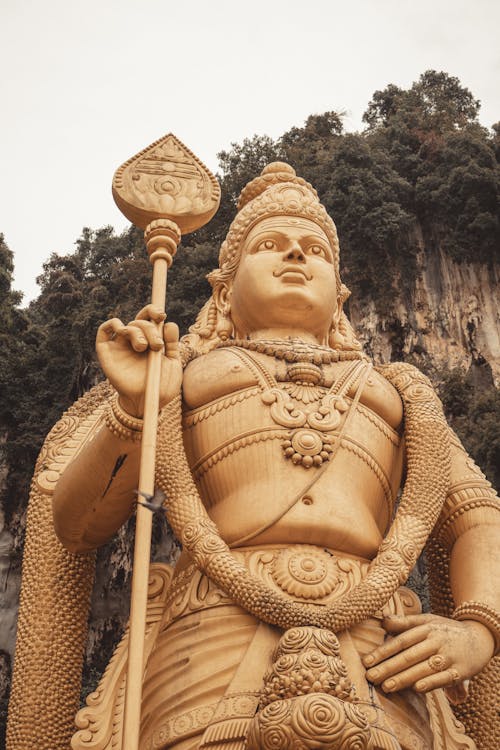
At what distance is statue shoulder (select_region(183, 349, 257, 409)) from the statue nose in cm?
59

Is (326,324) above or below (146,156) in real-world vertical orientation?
below

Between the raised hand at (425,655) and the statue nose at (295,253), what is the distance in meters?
1.77

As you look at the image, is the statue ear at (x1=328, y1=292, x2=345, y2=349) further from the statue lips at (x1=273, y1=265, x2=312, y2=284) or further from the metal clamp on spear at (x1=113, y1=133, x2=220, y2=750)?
the metal clamp on spear at (x1=113, y1=133, x2=220, y2=750)

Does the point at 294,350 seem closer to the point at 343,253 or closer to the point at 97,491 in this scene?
the point at 97,491

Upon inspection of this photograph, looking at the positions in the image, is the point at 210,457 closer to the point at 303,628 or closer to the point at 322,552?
the point at 322,552

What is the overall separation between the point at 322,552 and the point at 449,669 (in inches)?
24.4

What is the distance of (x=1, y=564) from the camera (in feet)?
46.0

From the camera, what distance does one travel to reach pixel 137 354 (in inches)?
133

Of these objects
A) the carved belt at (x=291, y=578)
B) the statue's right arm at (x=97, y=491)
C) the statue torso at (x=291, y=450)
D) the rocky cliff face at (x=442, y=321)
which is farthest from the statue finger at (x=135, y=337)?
the rocky cliff face at (x=442, y=321)

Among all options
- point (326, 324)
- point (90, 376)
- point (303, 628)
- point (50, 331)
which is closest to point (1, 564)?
point (90, 376)

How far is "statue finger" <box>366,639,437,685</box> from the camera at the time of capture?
10.6 ft

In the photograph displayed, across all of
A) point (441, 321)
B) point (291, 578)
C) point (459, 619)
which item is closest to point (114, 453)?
point (291, 578)

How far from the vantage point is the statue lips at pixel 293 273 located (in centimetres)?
436

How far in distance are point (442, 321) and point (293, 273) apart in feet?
49.9
